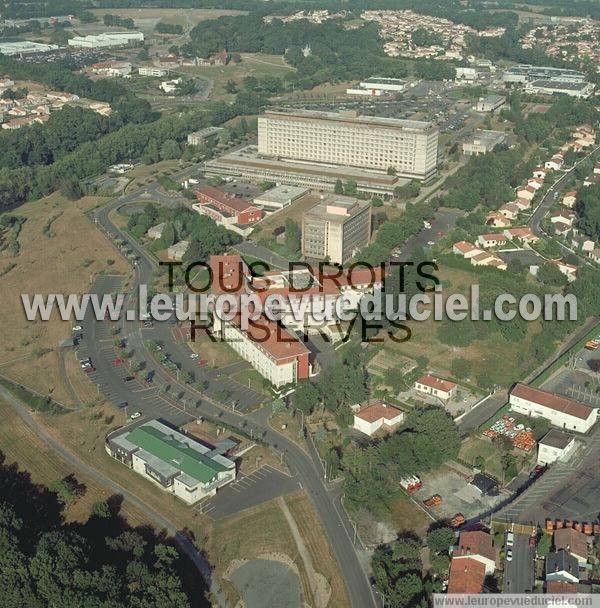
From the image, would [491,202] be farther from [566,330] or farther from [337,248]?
[566,330]

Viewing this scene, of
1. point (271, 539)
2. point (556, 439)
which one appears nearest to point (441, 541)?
point (271, 539)

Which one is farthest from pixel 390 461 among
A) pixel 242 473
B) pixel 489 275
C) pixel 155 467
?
Answer: pixel 489 275

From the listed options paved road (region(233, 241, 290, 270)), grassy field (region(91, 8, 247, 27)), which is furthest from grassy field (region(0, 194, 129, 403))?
grassy field (region(91, 8, 247, 27))

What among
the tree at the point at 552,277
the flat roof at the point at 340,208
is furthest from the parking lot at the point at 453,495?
the flat roof at the point at 340,208

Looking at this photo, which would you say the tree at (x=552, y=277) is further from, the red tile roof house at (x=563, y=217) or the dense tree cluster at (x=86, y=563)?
the dense tree cluster at (x=86, y=563)

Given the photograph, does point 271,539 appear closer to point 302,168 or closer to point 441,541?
point 441,541

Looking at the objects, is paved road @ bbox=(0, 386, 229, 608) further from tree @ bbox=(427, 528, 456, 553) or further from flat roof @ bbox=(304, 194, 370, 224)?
flat roof @ bbox=(304, 194, 370, 224)
